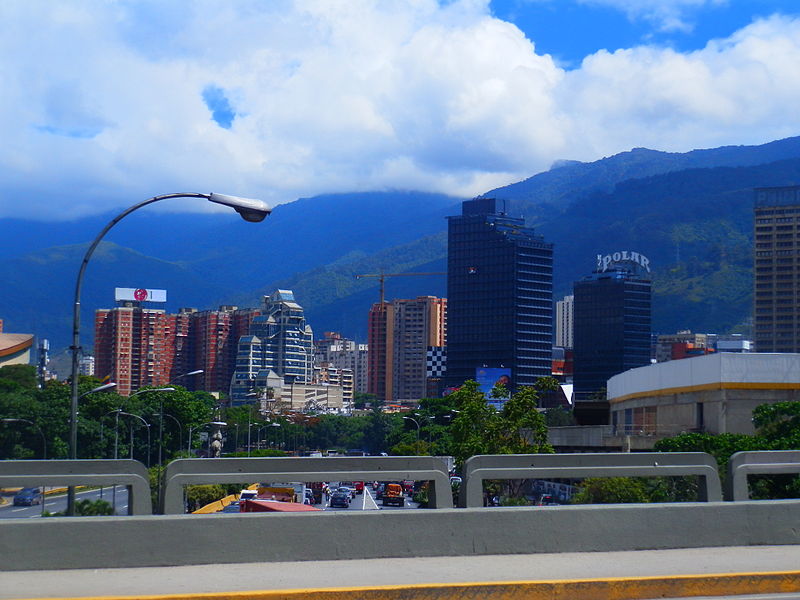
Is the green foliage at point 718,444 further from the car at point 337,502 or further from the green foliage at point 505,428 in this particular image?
the car at point 337,502

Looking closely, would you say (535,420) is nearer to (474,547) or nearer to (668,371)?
(668,371)

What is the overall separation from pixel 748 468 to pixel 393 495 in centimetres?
550

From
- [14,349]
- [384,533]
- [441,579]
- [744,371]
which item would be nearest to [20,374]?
[14,349]

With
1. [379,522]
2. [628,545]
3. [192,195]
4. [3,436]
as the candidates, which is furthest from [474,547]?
[3,436]

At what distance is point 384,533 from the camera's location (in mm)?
11336

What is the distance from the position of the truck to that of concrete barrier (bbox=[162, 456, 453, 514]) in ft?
10.8

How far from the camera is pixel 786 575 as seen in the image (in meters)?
11.0

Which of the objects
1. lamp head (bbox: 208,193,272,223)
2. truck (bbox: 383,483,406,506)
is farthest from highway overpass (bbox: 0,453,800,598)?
lamp head (bbox: 208,193,272,223)

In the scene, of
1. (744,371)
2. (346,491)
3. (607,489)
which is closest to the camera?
(607,489)

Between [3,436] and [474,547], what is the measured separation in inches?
2567

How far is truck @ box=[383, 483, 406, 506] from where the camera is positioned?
15.5m

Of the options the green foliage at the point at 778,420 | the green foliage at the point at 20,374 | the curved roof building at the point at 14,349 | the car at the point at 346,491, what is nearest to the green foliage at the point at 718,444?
the green foliage at the point at 778,420

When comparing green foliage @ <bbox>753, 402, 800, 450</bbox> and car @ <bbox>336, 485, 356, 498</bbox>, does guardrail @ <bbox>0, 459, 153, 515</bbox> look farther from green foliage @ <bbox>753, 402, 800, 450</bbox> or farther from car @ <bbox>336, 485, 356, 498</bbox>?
green foliage @ <bbox>753, 402, 800, 450</bbox>

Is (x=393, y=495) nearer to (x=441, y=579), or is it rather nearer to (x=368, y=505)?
(x=368, y=505)
